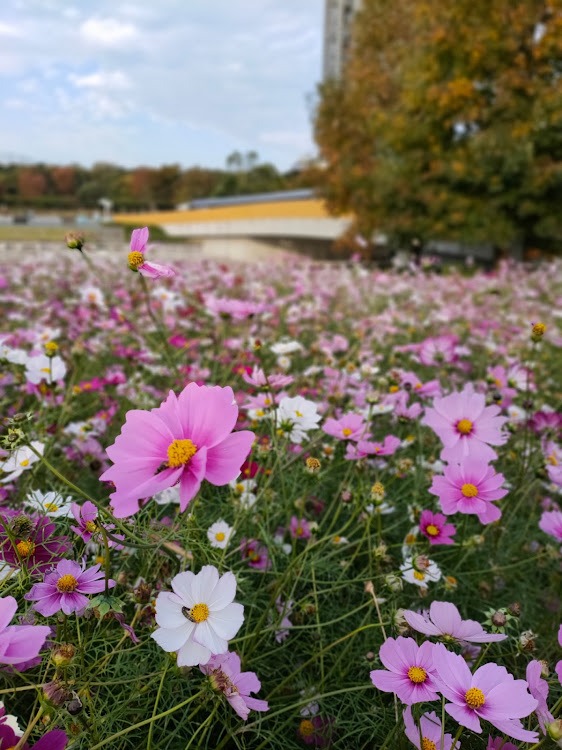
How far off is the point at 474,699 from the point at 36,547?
48 cm

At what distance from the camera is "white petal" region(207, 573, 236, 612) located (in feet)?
1.75

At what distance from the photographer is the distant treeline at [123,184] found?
148 feet

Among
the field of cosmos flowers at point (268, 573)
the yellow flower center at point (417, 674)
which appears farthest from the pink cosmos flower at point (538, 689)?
the yellow flower center at point (417, 674)

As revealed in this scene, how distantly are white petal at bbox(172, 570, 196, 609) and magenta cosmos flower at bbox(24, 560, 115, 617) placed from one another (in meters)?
0.08

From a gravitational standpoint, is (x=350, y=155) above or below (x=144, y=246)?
above

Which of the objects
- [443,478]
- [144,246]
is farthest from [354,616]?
[144,246]

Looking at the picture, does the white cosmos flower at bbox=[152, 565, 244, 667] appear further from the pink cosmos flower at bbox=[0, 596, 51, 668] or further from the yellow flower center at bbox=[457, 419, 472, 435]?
the yellow flower center at bbox=[457, 419, 472, 435]

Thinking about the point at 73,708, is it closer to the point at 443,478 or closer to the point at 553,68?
the point at 443,478

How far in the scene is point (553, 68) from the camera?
6.62m

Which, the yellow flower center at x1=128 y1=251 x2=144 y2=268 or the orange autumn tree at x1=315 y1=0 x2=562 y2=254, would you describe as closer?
the yellow flower center at x1=128 y1=251 x2=144 y2=268

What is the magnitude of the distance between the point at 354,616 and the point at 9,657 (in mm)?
600

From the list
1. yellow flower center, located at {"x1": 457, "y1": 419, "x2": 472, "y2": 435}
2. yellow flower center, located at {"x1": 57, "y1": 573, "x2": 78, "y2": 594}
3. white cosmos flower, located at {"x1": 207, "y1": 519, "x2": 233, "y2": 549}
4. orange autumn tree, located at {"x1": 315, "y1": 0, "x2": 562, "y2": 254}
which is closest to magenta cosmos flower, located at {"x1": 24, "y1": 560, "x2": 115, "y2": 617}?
yellow flower center, located at {"x1": 57, "y1": 573, "x2": 78, "y2": 594}

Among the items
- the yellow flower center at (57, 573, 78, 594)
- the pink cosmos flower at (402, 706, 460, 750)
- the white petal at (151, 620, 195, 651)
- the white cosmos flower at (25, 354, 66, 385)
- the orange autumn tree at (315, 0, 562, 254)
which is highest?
the orange autumn tree at (315, 0, 562, 254)

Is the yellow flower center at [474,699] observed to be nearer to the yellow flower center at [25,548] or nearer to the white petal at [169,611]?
the white petal at [169,611]
